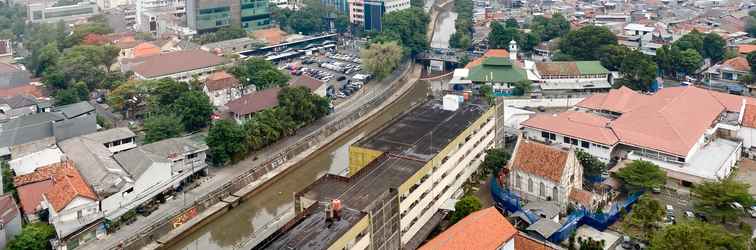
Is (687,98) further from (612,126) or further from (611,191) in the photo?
(611,191)

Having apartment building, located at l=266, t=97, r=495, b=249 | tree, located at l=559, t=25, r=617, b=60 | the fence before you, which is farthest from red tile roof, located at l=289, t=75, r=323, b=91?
tree, located at l=559, t=25, r=617, b=60

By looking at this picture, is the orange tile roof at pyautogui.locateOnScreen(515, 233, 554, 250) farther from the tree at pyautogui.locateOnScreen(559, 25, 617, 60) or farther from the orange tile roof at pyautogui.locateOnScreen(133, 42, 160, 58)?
the orange tile roof at pyautogui.locateOnScreen(133, 42, 160, 58)

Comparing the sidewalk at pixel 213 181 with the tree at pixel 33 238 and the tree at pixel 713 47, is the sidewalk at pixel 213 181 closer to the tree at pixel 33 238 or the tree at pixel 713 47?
the tree at pixel 33 238

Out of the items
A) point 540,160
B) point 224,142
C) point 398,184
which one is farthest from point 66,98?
point 540,160

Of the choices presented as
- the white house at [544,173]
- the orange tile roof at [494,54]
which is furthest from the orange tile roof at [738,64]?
the white house at [544,173]

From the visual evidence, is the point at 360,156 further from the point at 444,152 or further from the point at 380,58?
the point at 380,58

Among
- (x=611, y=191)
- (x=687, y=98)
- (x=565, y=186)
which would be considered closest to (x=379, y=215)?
(x=565, y=186)
